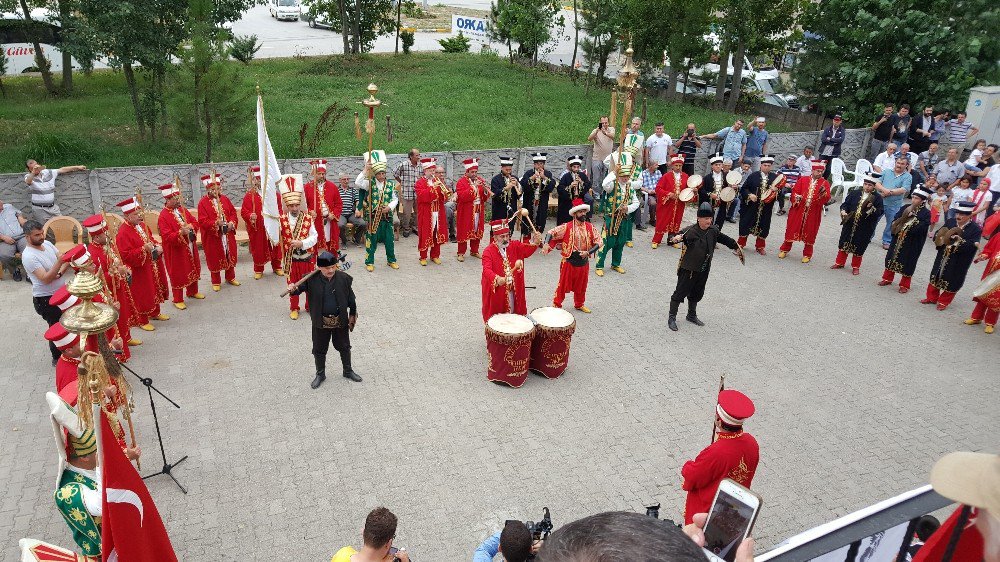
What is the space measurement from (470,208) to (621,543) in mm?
11450

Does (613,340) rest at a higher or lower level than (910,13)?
lower

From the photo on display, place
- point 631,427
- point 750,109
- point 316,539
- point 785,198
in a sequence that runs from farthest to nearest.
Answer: point 750,109 → point 785,198 → point 631,427 → point 316,539

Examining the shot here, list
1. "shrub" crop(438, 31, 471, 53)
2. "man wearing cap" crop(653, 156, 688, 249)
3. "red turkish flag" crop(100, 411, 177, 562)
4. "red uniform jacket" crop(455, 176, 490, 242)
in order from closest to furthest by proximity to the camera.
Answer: "red turkish flag" crop(100, 411, 177, 562) → "red uniform jacket" crop(455, 176, 490, 242) → "man wearing cap" crop(653, 156, 688, 249) → "shrub" crop(438, 31, 471, 53)

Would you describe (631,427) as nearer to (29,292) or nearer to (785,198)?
(29,292)

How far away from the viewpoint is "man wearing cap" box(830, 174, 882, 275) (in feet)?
42.2

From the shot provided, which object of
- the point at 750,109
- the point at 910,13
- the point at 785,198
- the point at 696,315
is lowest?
the point at 696,315

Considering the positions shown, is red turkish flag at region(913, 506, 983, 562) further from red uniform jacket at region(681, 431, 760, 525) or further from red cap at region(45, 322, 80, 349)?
red cap at region(45, 322, 80, 349)

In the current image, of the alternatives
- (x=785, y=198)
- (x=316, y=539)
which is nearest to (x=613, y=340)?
(x=316, y=539)

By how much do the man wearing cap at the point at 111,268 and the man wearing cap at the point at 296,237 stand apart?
213cm

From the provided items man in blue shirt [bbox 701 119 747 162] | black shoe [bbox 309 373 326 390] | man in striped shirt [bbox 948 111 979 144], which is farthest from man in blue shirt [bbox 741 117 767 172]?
black shoe [bbox 309 373 326 390]

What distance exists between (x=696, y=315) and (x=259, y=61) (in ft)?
77.1

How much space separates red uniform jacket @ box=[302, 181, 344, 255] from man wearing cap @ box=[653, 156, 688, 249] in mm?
6206

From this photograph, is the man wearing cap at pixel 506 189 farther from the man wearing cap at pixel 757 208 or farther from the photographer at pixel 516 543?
the photographer at pixel 516 543

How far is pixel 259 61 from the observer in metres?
28.6
